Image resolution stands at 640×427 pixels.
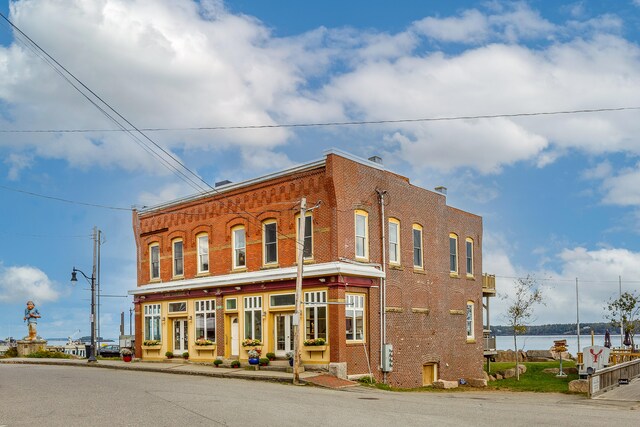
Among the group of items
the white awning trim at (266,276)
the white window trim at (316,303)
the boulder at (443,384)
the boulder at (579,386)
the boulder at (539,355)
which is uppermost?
the white awning trim at (266,276)

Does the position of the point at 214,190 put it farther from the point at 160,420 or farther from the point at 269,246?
the point at 160,420

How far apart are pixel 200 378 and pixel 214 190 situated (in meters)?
10.5

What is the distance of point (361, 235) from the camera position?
29.7 meters

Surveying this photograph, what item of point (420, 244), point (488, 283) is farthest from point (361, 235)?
point (488, 283)

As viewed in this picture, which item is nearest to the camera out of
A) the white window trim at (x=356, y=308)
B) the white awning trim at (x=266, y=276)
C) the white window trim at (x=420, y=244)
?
the white awning trim at (x=266, y=276)

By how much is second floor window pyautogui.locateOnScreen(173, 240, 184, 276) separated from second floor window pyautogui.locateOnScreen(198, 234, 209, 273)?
66.3 inches

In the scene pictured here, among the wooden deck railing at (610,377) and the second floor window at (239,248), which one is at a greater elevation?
the second floor window at (239,248)

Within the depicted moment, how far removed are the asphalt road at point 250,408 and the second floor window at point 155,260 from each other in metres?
15.0

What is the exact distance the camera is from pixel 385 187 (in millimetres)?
31281

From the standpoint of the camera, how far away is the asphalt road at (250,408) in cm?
1480

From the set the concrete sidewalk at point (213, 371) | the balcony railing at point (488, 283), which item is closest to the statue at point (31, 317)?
the concrete sidewalk at point (213, 371)

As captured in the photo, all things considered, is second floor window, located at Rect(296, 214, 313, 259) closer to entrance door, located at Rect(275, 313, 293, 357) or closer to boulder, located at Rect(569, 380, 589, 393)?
entrance door, located at Rect(275, 313, 293, 357)

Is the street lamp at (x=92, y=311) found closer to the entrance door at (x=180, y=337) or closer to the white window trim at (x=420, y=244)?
the entrance door at (x=180, y=337)

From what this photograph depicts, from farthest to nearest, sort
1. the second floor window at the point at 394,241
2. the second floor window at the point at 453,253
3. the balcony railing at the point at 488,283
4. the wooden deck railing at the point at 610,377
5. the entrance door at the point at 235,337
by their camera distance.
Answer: the balcony railing at the point at 488,283 < the second floor window at the point at 453,253 < the entrance door at the point at 235,337 < the second floor window at the point at 394,241 < the wooden deck railing at the point at 610,377
